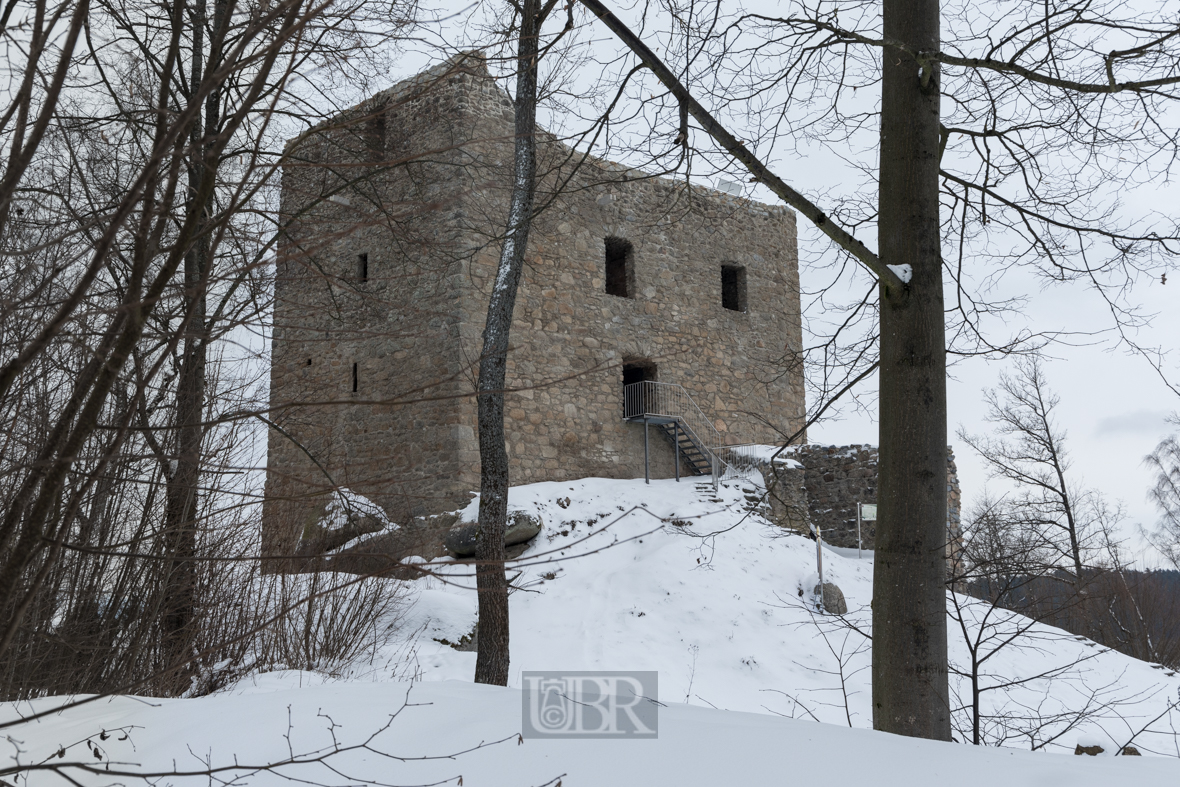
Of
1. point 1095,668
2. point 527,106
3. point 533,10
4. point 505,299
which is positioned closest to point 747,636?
point 1095,668

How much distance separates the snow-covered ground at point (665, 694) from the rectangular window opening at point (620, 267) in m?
3.34

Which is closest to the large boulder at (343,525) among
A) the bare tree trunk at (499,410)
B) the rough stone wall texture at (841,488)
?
the bare tree trunk at (499,410)

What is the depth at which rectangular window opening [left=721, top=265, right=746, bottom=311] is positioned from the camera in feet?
50.1

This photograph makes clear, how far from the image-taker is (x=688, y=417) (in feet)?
44.9

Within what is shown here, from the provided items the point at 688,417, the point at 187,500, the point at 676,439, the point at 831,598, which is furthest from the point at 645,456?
the point at 187,500

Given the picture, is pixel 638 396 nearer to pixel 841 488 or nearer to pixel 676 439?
pixel 676 439

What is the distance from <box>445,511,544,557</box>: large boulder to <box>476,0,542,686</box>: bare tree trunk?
3.47 m

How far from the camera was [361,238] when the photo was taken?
39.0ft

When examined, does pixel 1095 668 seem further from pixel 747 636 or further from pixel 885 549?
pixel 885 549

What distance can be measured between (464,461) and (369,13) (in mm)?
9040

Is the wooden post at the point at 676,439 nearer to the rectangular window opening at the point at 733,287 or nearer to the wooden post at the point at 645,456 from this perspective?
the wooden post at the point at 645,456

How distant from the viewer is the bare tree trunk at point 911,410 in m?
3.17

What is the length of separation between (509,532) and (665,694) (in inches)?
137

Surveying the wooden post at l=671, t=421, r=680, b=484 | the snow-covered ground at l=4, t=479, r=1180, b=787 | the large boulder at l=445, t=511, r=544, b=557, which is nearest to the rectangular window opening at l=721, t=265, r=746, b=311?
the wooden post at l=671, t=421, r=680, b=484
